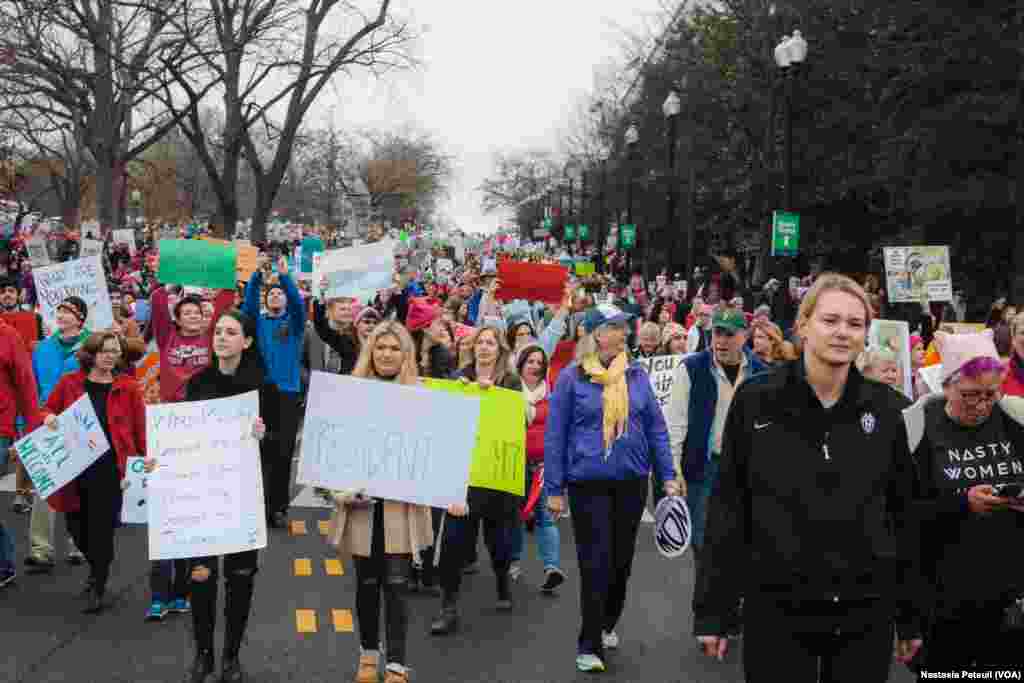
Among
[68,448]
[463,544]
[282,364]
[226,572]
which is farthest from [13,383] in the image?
[463,544]

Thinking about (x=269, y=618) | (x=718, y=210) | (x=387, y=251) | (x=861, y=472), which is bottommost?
(x=269, y=618)

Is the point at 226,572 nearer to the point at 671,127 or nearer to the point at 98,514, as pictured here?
the point at 98,514

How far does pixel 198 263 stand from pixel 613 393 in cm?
Result: 484

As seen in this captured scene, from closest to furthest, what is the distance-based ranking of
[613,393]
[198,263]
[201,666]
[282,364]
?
[201,666], [613,393], [282,364], [198,263]

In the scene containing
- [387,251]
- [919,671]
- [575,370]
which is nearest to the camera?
[919,671]

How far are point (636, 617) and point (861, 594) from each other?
13.6ft

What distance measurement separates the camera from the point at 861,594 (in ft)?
11.8

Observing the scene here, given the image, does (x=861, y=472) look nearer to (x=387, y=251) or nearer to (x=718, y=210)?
(x=387, y=251)

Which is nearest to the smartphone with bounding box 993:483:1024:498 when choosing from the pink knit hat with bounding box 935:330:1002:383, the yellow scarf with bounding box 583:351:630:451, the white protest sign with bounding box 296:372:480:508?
the pink knit hat with bounding box 935:330:1002:383

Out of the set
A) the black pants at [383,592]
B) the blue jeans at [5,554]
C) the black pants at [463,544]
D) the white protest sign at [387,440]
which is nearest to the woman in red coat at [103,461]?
the blue jeans at [5,554]

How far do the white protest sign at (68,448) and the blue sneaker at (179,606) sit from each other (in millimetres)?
941

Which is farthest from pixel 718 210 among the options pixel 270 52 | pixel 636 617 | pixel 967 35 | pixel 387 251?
pixel 636 617

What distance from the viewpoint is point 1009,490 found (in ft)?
15.1

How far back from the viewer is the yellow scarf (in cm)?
646
